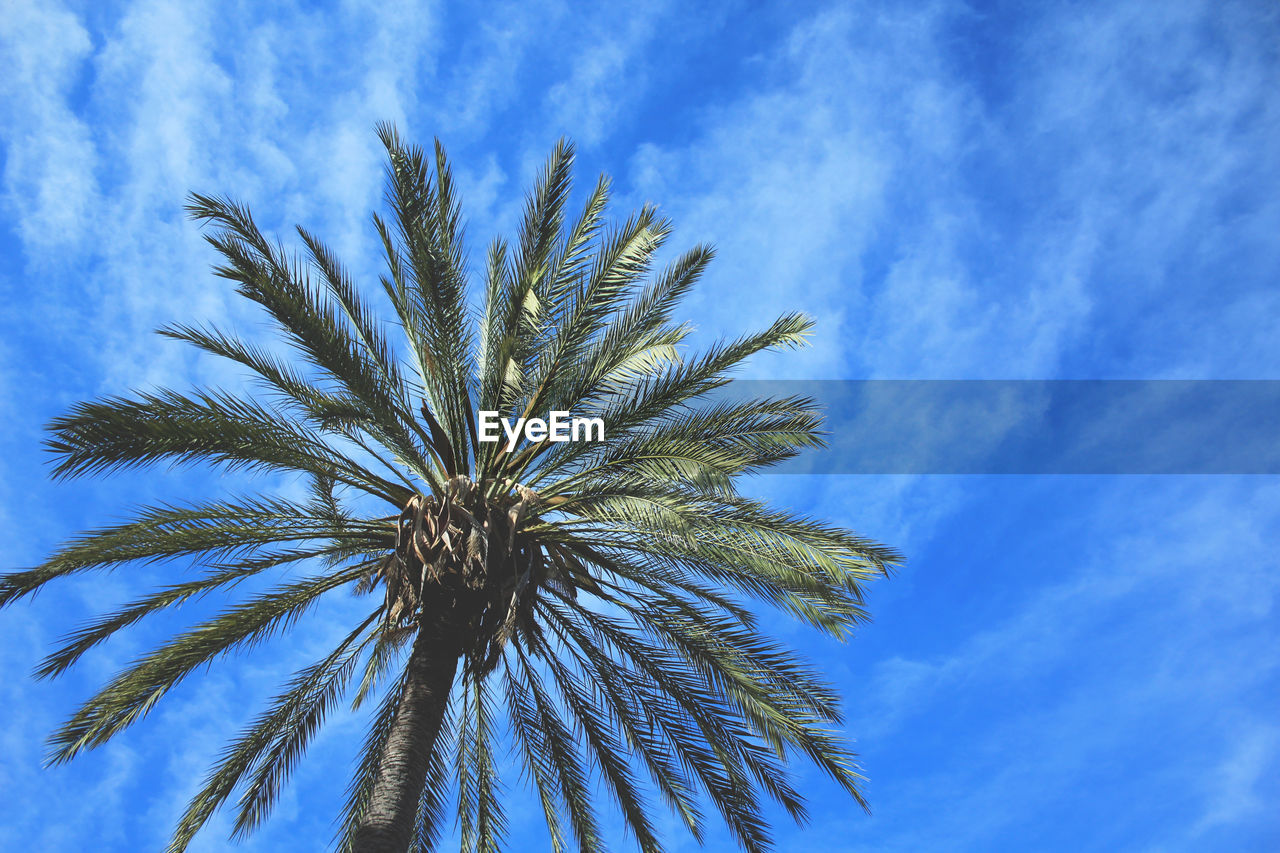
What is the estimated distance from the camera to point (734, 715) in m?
8.70

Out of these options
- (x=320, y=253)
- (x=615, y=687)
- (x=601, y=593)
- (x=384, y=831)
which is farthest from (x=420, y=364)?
(x=384, y=831)

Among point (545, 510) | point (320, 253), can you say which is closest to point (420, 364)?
point (320, 253)

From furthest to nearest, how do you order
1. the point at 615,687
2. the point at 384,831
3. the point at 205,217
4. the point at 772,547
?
the point at 615,687, the point at 205,217, the point at 772,547, the point at 384,831

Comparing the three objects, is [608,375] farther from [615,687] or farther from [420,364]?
[615,687]

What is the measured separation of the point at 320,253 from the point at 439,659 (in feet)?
15.5

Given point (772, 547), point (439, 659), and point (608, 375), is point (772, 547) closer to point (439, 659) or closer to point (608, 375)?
point (608, 375)

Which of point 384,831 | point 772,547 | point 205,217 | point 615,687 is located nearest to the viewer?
point 384,831

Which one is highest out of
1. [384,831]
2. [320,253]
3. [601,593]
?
[320,253]

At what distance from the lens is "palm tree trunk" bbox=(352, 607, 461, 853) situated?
765 cm

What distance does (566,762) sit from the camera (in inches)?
391

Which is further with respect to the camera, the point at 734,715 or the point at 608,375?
the point at 608,375

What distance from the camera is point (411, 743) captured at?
818cm

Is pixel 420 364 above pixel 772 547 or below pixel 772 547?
above

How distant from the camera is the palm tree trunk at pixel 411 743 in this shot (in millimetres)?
7652
